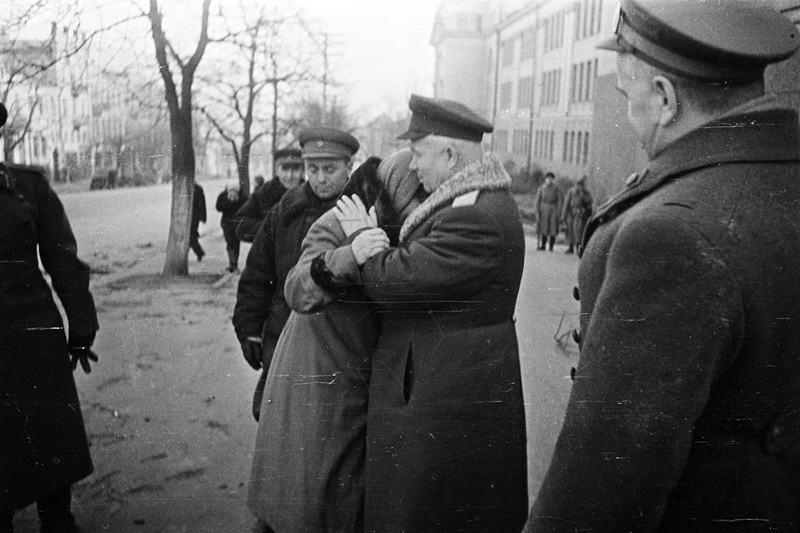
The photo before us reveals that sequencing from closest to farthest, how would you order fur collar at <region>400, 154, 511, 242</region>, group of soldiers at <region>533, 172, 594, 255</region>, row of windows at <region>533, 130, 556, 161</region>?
1. fur collar at <region>400, 154, 511, 242</region>
2. row of windows at <region>533, 130, 556, 161</region>
3. group of soldiers at <region>533, 172, 594, 255</region>

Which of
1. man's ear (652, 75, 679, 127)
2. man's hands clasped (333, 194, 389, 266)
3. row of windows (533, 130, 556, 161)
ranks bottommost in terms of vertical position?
man's hands clasped (333, 194, 389, 266)

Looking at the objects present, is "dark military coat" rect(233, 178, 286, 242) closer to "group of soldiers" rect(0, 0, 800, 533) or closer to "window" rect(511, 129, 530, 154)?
"group of soldiers" rect(0, 0, 800, 533)

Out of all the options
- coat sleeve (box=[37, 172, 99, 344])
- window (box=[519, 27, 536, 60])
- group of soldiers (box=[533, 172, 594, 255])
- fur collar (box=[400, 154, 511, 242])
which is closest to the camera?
fur collar (box=[400, 154, 511, 242])

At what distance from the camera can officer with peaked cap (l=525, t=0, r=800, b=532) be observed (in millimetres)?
1131

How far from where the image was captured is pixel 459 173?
2316 mm

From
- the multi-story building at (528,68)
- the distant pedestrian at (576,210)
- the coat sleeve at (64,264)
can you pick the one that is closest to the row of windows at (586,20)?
the multi-story building at (528,68)

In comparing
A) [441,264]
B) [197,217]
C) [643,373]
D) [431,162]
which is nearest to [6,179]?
[431,162]

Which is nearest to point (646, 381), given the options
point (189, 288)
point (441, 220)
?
point (441, 220)

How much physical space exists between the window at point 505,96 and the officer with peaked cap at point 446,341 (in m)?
0.64

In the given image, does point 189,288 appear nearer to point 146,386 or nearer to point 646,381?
point 146,386

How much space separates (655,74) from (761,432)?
0.64 metres

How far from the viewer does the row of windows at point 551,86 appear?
3.60 m

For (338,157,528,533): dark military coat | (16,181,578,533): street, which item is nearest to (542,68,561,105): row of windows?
(16,181,578,533): street

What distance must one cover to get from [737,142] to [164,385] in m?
4.33
